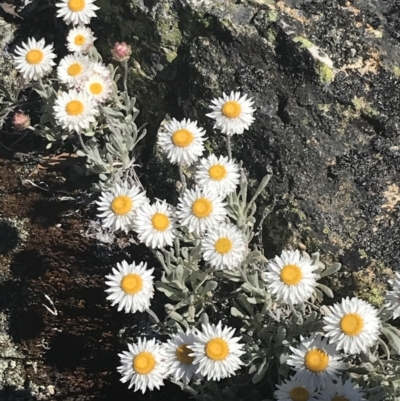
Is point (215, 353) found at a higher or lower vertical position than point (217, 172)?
lower

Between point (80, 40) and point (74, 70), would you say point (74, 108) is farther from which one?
point (80, 40)

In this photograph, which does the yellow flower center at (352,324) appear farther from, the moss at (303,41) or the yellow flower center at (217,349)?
the moss at (303,41)

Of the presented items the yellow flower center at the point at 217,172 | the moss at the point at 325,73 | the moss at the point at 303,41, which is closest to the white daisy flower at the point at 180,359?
the yellow flower center at the point at 217,172

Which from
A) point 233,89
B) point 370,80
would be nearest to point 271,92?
point 233,89

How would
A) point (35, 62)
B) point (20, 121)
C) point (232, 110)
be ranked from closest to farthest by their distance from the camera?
1. point (232, 110)
2. point (35, 62)
3. point (20, 121)

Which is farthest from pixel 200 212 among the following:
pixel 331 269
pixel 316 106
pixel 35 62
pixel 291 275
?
pixel 35 62

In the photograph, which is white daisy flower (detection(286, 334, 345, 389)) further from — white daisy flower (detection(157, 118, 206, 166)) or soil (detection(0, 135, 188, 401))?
white daisy flower (detection(157, 118, 206, 166))
